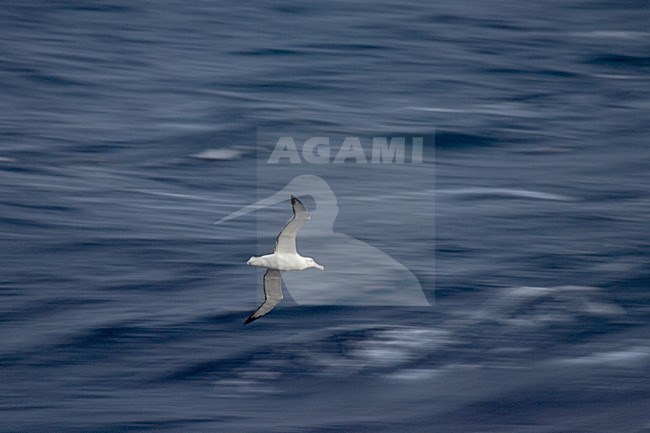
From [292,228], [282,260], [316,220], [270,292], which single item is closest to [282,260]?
[282,260]

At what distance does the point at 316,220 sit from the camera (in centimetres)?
2789

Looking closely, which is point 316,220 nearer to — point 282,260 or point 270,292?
point 270,292

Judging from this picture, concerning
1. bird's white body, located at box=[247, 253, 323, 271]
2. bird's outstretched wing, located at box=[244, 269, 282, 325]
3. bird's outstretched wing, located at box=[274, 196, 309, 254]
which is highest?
bird's outstretched wing, located at box=[274, 196, 309, 254]

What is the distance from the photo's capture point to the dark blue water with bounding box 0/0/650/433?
63.8 ft

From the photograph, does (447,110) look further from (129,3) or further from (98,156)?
(129,3)

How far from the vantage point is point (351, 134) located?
34.3 metres

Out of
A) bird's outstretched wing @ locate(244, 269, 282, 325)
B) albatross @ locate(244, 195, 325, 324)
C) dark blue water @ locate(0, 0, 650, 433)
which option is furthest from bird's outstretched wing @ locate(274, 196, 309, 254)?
dark blue water @ locate(0, 0, 650, 433)

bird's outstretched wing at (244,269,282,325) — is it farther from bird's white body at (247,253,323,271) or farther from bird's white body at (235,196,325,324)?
bird's white body at (247,253,323,271)

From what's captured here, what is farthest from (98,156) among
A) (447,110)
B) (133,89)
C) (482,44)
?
(482,44)

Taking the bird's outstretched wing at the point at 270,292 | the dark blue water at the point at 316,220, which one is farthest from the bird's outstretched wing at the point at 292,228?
the dark blue water at the point at 316,220

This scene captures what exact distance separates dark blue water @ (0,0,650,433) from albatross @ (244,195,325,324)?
49.2 inches

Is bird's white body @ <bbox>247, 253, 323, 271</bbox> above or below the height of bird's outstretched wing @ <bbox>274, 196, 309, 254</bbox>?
below

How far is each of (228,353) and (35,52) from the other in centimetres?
2456

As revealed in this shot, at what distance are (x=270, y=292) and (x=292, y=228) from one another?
218 centimetres
